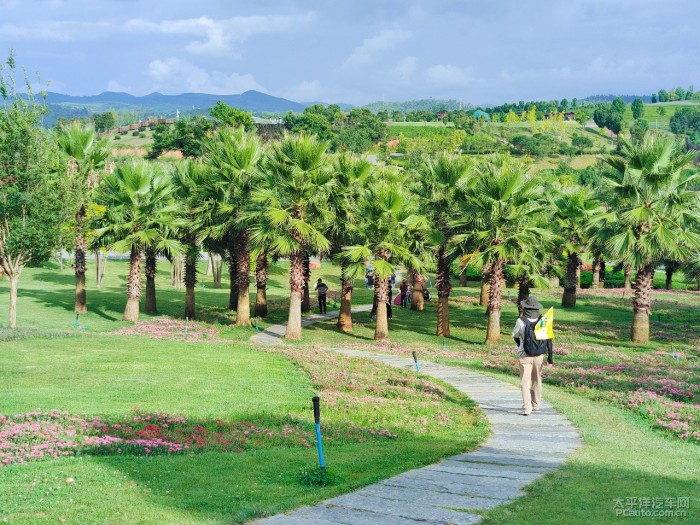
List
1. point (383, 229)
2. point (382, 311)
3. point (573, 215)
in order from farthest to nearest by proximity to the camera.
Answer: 1. point (573, 215)
2. point (382, 311)
3. point (383, 229)

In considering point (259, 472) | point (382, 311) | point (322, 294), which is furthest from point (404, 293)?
point (259, 472)

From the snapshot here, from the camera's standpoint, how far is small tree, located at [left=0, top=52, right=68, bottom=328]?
Answer: 29.1m

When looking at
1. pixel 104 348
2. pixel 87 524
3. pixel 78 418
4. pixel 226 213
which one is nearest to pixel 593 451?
pixel 87 524

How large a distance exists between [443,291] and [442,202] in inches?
181

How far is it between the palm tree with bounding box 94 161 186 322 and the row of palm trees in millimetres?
68

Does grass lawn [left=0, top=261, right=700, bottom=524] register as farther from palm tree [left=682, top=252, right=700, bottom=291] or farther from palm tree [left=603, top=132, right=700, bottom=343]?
palm tree [left=682, top=252, right=700, bottom=291]

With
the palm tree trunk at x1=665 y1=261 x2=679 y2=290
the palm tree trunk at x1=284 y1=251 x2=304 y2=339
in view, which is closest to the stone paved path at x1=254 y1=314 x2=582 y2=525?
the palm tree trunk at x1=284 y1=251 x2=304 y2=339

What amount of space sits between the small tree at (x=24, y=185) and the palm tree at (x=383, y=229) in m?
13.2

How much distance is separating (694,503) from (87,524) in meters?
7.35

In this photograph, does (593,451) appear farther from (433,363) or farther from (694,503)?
(433,363)

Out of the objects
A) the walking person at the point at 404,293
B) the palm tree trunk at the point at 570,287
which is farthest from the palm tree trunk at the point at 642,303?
the walking person at the point at 404,293

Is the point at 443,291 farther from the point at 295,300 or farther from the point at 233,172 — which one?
the point at 233,172

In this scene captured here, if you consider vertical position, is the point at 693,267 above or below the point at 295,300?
above

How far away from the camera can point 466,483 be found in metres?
10.2
